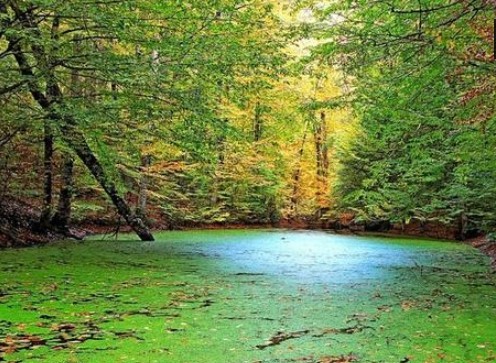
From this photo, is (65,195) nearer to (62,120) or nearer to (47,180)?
(47,180)


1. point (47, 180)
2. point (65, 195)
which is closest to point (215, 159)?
point (47, 180)

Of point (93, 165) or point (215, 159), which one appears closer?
point (215, 159)

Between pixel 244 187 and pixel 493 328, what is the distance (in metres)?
14.1

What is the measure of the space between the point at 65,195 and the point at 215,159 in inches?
131

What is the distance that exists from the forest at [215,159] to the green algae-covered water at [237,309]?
2 centimetres

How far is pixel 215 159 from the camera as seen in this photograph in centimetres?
844

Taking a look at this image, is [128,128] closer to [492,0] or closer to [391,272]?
[391,272]

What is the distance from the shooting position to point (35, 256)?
713cm

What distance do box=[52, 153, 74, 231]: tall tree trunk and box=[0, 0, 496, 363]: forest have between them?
0.05 meters

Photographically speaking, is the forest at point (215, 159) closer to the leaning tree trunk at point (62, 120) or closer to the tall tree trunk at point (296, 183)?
the leaning tree trunk at point (62, 120)

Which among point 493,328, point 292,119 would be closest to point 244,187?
point 292,119

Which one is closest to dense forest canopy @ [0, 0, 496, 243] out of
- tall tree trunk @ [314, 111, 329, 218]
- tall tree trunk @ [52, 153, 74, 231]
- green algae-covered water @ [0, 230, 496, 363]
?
tall tree trunk @ [52, 153, 74, 231]

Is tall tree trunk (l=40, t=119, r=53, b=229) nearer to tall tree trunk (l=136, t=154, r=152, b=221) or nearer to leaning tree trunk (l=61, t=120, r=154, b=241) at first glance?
leaning tree trunk (l=61, t=120, r=154, b=241)

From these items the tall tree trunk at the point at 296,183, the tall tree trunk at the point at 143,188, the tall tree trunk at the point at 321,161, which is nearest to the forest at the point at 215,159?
the tall tree trunk at the point at 143,188
